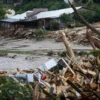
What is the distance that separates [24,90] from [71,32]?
104 feet

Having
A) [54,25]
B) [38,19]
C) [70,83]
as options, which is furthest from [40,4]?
[70,83]

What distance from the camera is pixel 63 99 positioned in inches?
271

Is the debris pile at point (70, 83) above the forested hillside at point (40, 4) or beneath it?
above

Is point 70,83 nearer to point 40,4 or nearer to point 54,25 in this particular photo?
point 54,25

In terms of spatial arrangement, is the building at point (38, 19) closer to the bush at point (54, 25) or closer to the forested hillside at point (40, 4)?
the bush at point (54, 25)

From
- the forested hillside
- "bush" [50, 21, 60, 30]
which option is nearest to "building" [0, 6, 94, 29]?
"bush" [50, 21, 60, 30]

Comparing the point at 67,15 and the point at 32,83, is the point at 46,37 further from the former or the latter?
the point at 32,83

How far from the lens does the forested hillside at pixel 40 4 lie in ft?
198

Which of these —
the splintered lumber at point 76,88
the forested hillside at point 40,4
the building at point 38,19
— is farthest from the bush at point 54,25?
the splintered lumber at point 76,88

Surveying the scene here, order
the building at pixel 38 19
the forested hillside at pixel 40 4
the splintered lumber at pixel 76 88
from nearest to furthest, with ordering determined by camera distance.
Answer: the splintered lumber at pixel 76 88 → the building at pixel 38 19 → the forested hillside at pixel 40 4

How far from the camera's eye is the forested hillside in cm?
6028

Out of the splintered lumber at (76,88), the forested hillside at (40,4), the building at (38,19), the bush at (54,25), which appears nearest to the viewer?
the splintered lumber at (76,88)

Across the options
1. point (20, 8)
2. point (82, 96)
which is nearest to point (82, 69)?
point (82, 96)

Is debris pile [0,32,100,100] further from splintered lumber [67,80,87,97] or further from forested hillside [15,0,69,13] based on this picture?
forested hillside [15,0,69,13]
